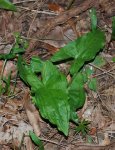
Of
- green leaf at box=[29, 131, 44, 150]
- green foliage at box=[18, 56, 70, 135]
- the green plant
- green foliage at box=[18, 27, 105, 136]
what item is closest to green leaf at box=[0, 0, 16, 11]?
the green plant

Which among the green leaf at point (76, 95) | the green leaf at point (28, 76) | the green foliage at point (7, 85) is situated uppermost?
the green leaf at point (28, 76)

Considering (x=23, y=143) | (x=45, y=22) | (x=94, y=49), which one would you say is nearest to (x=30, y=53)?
(x=45, y=22)

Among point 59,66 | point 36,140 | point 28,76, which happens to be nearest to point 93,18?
point 59,66

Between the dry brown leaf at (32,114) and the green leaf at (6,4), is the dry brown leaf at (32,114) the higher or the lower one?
the lower one

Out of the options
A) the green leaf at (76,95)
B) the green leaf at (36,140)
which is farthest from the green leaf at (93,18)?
the green leaf at (36,140)

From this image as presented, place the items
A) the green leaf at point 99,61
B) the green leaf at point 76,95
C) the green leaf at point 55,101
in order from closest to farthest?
1. the green leaf at point 55,101
2. the green leaf at point 76,95
3. the green leaf at point 99,61

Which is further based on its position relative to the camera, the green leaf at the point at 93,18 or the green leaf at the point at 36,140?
the green leaf at the point at 93,18

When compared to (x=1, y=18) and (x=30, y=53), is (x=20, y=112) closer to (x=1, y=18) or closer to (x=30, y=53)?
(x=30, y=53)

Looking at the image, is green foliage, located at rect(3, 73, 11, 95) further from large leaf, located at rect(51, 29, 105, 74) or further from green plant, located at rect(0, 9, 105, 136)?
large leaf, located at rect(51, 29, 105, 74)

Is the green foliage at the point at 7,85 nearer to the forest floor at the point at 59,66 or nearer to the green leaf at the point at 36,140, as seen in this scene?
the forest floor at the point at 59,66
